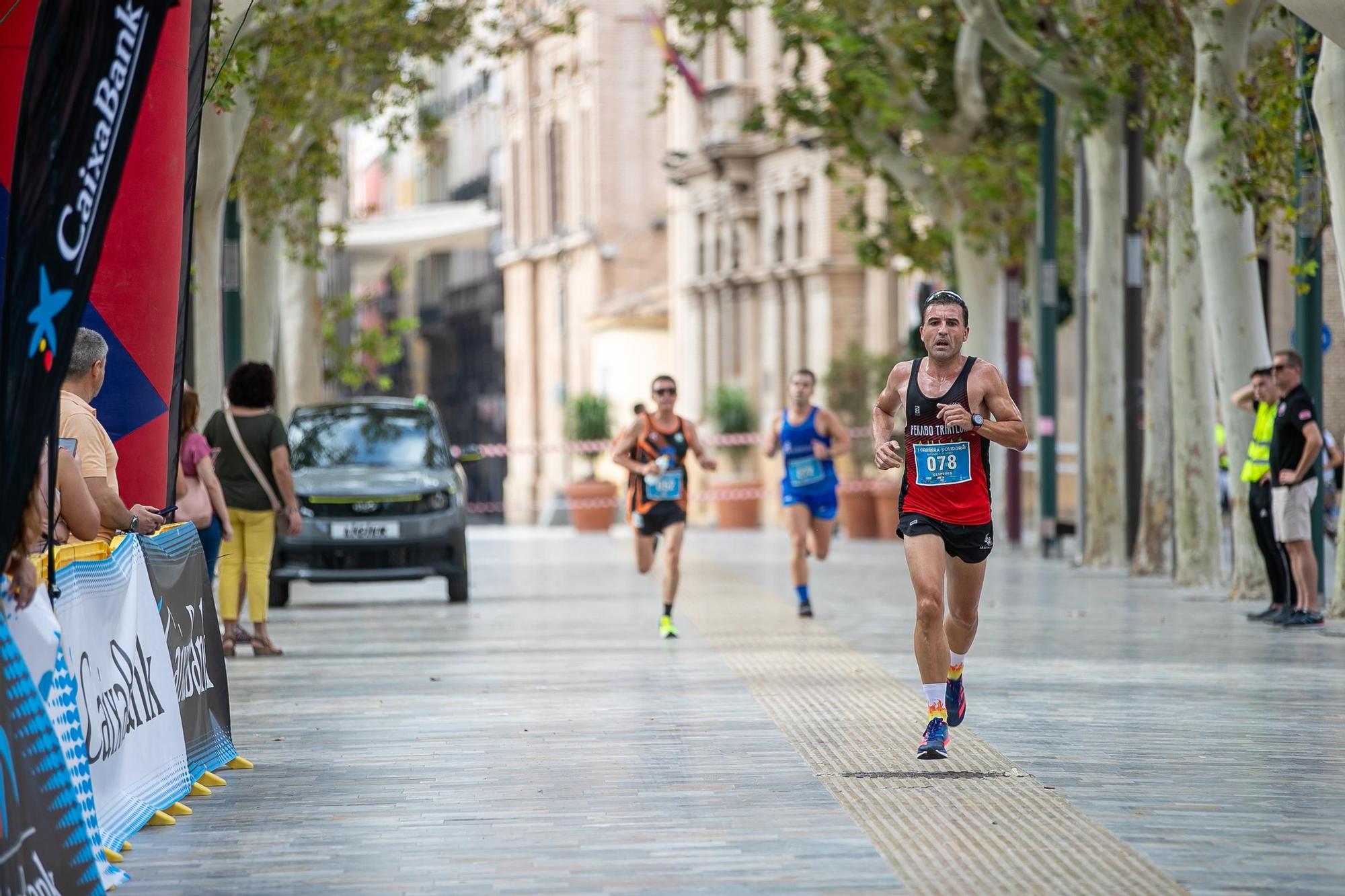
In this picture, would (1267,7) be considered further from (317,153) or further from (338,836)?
(338,836)

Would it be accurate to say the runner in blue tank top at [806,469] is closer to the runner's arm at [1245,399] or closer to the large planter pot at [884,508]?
the runner's arm at [1245,399]

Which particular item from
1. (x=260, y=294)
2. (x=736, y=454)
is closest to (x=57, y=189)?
(x=260, y=294)

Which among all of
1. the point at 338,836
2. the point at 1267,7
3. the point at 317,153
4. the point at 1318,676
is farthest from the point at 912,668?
the point at 317,153

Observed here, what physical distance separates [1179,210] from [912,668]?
10.0 m

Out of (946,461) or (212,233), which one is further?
(212,233)

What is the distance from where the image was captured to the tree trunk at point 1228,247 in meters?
20.2

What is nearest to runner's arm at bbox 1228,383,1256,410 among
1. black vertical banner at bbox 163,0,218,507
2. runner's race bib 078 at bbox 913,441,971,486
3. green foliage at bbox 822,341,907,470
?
runner's race bib 078 at bbox 913,441,971,486

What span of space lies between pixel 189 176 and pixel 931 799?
3812 millimetres

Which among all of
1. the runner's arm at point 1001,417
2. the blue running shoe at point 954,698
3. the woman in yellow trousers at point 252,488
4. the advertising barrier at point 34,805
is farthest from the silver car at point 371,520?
the advertising barrier at point 34,805

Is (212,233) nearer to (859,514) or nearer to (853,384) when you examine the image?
(859,514)

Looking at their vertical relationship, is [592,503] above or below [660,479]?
below

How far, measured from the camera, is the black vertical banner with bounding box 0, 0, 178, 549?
22.2 feet

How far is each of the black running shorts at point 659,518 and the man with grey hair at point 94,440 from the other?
845 centimetres

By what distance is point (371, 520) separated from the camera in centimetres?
2148
